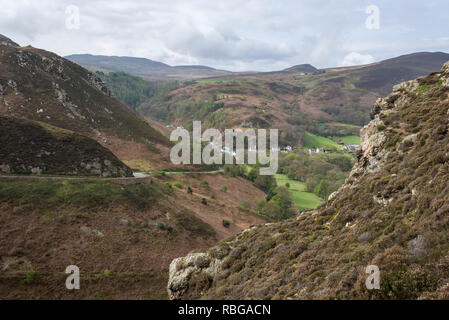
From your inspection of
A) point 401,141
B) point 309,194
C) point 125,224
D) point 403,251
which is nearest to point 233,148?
point 309,194

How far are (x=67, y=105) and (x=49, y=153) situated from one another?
40.7 m

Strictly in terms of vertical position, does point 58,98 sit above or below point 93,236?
above

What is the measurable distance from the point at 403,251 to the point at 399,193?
6.27m

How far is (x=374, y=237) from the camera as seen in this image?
539 inches

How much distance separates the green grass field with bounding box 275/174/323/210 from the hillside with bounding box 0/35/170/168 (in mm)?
40226

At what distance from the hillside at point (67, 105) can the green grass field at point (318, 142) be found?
96.6 meters

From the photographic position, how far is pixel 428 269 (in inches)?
360

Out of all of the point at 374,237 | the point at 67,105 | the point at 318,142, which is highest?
the point at 67,105
